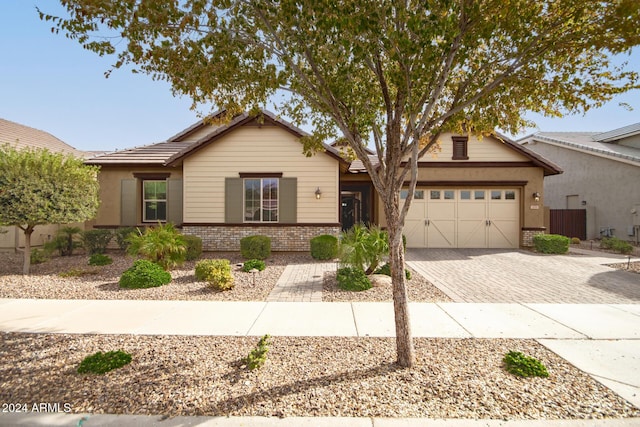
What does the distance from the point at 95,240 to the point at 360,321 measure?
38.2ft

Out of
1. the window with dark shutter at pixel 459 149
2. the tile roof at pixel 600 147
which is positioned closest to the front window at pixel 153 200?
the window with dark shutter at pixel 459 149

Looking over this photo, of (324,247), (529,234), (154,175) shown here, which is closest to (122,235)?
(154,175)

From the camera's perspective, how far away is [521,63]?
3.74 metres

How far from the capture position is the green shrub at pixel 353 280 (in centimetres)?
721

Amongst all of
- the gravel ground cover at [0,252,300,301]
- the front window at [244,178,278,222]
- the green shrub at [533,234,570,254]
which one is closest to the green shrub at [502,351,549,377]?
the gravel ground cover at [0,252,300,301]

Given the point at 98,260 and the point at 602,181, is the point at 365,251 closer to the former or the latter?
the point at 98,260

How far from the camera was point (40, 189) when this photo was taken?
8164 mm

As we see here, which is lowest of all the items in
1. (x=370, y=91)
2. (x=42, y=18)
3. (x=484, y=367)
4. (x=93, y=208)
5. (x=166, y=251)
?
(x=484, y=367)

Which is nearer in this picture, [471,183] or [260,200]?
[260,200]

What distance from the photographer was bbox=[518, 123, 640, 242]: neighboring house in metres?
16.3

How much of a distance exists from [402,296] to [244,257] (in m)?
8.48

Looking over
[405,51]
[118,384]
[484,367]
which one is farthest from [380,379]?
[405,51]

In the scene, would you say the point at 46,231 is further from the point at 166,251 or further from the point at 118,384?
the point at 118,384

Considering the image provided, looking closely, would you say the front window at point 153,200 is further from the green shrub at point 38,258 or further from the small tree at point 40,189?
the small tree at point 40,189
